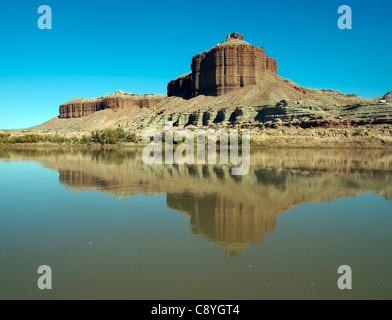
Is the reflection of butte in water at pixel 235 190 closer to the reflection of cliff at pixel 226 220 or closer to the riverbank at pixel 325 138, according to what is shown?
the reflection of cliff at pixel 226 220

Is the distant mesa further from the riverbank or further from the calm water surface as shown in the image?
the calm water surface

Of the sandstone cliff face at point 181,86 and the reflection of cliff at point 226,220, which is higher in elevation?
the sandstone cliff face at point 181,86

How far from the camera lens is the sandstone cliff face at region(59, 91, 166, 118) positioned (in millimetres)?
Answer: 173375

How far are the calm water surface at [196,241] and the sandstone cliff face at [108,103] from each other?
164 meters

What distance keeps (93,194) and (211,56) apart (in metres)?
113

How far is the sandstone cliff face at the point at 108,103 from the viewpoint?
173375 millimetres

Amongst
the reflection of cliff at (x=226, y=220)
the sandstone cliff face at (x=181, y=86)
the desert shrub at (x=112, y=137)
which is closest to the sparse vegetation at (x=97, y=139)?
the desert shrub at (x=112, y=137)

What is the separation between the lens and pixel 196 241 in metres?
8.34

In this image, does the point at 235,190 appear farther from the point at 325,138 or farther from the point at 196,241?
the point at 325,138

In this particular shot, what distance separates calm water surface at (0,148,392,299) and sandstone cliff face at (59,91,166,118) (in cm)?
16371

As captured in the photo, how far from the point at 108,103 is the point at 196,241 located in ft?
575

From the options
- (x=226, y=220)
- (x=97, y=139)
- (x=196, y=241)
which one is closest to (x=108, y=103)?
(x=97, y=139)

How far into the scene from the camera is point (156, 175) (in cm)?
2086
